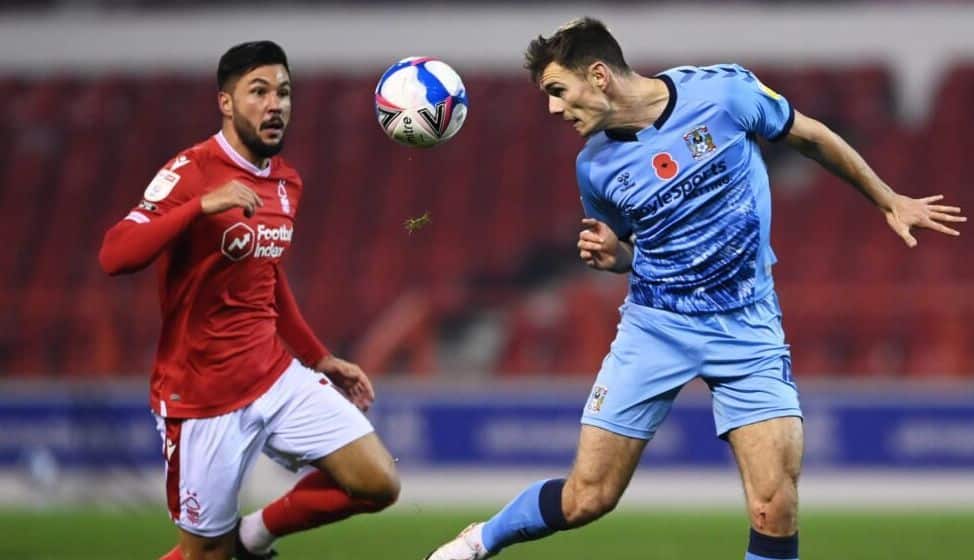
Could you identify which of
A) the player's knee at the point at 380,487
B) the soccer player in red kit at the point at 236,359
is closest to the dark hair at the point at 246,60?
the soccer player in red kit at the point at 236,359

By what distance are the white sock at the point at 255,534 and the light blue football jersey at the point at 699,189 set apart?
78.4 inches

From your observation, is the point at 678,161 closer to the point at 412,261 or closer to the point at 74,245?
the point at 412,261

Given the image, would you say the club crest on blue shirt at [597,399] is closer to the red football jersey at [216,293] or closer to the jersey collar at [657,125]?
the jersey collar at [657,125]

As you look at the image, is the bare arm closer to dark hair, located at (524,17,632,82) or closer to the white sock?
dark hair, located at (524,17,632,82)

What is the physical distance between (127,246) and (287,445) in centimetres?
115

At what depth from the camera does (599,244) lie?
19.7 ft

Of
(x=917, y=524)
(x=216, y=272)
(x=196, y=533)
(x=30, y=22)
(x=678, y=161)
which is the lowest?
(x=917, y=524)

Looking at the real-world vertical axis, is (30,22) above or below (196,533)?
above

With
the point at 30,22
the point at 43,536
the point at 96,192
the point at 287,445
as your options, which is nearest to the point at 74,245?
the point at 96,192

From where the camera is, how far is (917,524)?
11.0 meters

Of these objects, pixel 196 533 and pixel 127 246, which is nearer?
pixel 127 246

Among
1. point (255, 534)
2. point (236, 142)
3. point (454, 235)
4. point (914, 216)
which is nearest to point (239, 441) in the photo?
point (255, 534)

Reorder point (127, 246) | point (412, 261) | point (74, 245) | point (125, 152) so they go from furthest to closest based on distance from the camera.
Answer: point (125, 152)
point (74, 245)
point (412, 261)
point (127, 246)

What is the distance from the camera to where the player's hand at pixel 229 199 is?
5664mm
